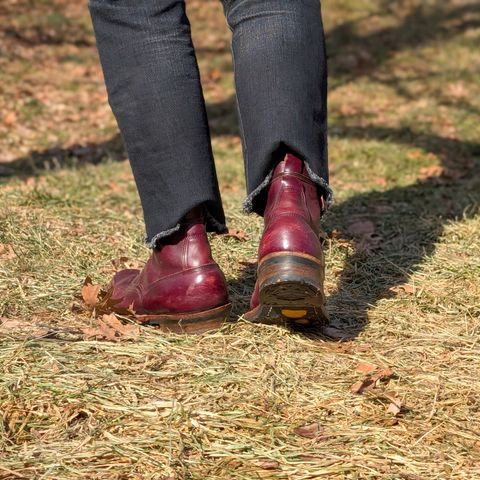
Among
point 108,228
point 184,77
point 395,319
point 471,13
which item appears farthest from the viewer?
point 471,13

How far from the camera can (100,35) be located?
7.69 ft

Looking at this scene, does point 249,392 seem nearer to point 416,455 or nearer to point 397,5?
point 416,455

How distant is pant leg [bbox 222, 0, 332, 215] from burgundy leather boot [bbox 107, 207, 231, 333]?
202 millimetres

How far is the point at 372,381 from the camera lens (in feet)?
7.32

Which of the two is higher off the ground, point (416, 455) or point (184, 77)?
point (184, 77)

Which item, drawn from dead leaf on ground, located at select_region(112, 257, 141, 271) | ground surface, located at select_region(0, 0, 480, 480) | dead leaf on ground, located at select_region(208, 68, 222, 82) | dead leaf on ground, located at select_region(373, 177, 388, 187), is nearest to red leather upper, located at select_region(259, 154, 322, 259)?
ground surface, located at select_region(0, 0, 480, 480)

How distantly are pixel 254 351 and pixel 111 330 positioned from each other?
421mm

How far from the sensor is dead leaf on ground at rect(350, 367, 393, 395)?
2.19 m

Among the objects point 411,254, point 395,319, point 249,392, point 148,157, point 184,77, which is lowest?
point 411,254

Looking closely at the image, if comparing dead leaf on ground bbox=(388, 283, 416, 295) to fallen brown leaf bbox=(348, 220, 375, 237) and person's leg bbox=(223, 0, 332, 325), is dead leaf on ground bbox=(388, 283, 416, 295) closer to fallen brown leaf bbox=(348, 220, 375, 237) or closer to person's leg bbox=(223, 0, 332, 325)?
person's leg bbox=(223, 0, 332, 325)

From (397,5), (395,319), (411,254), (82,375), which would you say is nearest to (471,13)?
(397,5)

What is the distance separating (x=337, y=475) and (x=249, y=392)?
395mm

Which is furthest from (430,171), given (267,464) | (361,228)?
(267,464)

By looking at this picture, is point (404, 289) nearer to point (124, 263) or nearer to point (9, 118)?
point (124, 263)
